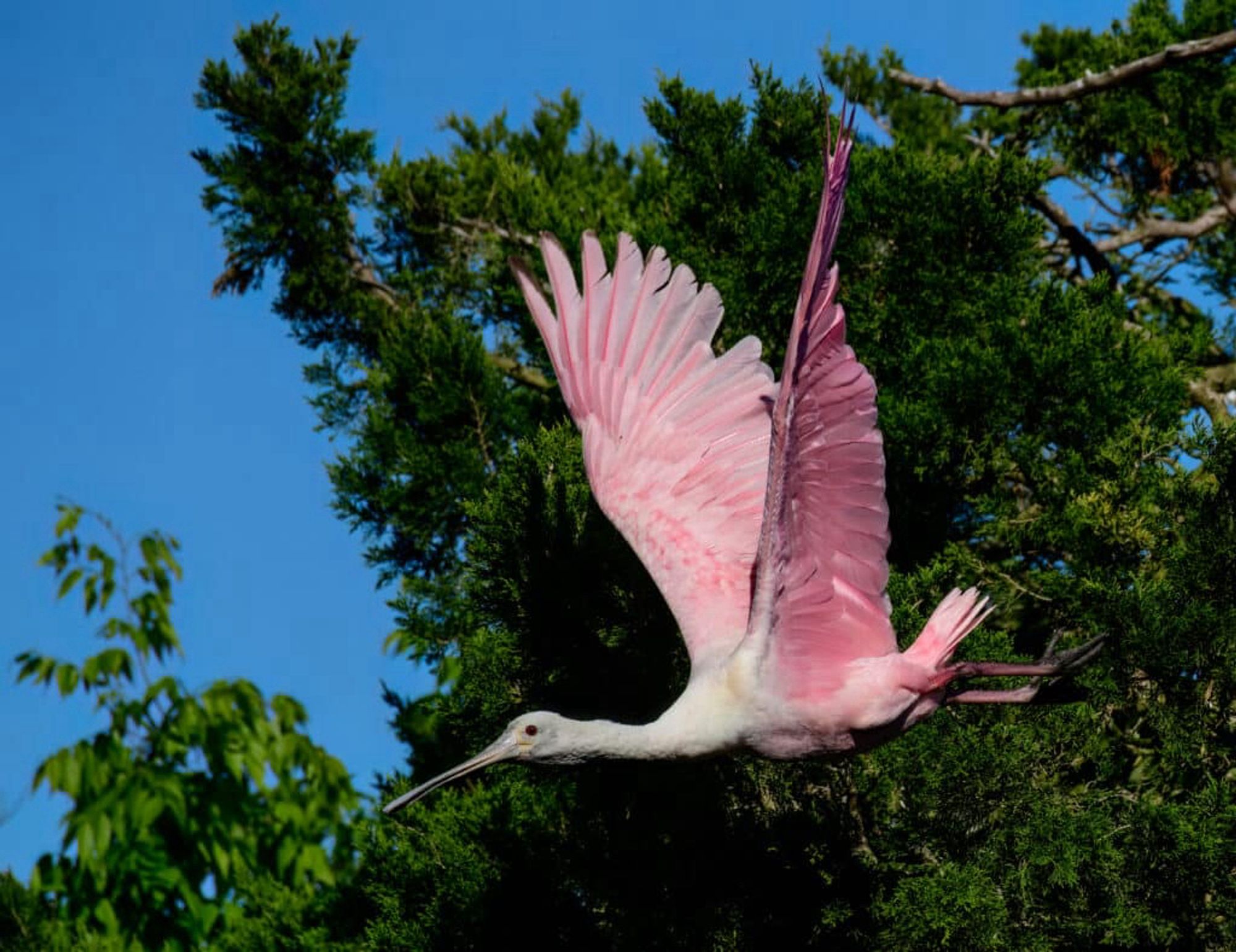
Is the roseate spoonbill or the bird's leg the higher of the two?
the roseate spoonbill

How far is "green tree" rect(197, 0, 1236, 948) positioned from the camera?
6473mm

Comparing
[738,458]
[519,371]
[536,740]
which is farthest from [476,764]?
[519,371]

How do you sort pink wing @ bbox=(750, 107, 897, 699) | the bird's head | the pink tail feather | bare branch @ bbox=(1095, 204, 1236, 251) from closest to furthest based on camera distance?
pink wing @ bbox=(750, 107, 897, 699) → the pink tail feather → the bird's head → bare branch @ bbox=(1095, 204, 1236, 251)

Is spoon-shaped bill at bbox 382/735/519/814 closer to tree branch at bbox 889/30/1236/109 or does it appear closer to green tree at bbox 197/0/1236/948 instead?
green tree at bbox 197/0/1236/948

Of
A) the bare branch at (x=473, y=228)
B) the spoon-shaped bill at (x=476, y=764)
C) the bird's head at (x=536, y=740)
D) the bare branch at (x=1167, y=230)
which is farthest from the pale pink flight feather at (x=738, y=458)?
the bare branch at (x=1167, y=230)

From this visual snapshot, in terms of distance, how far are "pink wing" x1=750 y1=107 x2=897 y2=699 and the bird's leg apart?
0.22m

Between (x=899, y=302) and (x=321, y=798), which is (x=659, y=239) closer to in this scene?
(x=899, y=302)

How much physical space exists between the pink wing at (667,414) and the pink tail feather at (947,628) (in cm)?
65

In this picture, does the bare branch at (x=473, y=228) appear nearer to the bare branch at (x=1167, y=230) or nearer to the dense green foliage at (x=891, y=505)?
the dense green foliage at (x=891, y=505)

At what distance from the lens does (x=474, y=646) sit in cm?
762

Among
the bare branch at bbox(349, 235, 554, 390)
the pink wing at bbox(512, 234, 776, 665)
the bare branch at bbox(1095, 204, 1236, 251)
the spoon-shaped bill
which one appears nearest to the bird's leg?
the pink wing at bbox(512, 234, 776, 665)

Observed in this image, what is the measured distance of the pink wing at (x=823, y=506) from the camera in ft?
17.3

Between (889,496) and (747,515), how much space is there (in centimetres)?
167

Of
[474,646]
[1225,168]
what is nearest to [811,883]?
[474,646]
